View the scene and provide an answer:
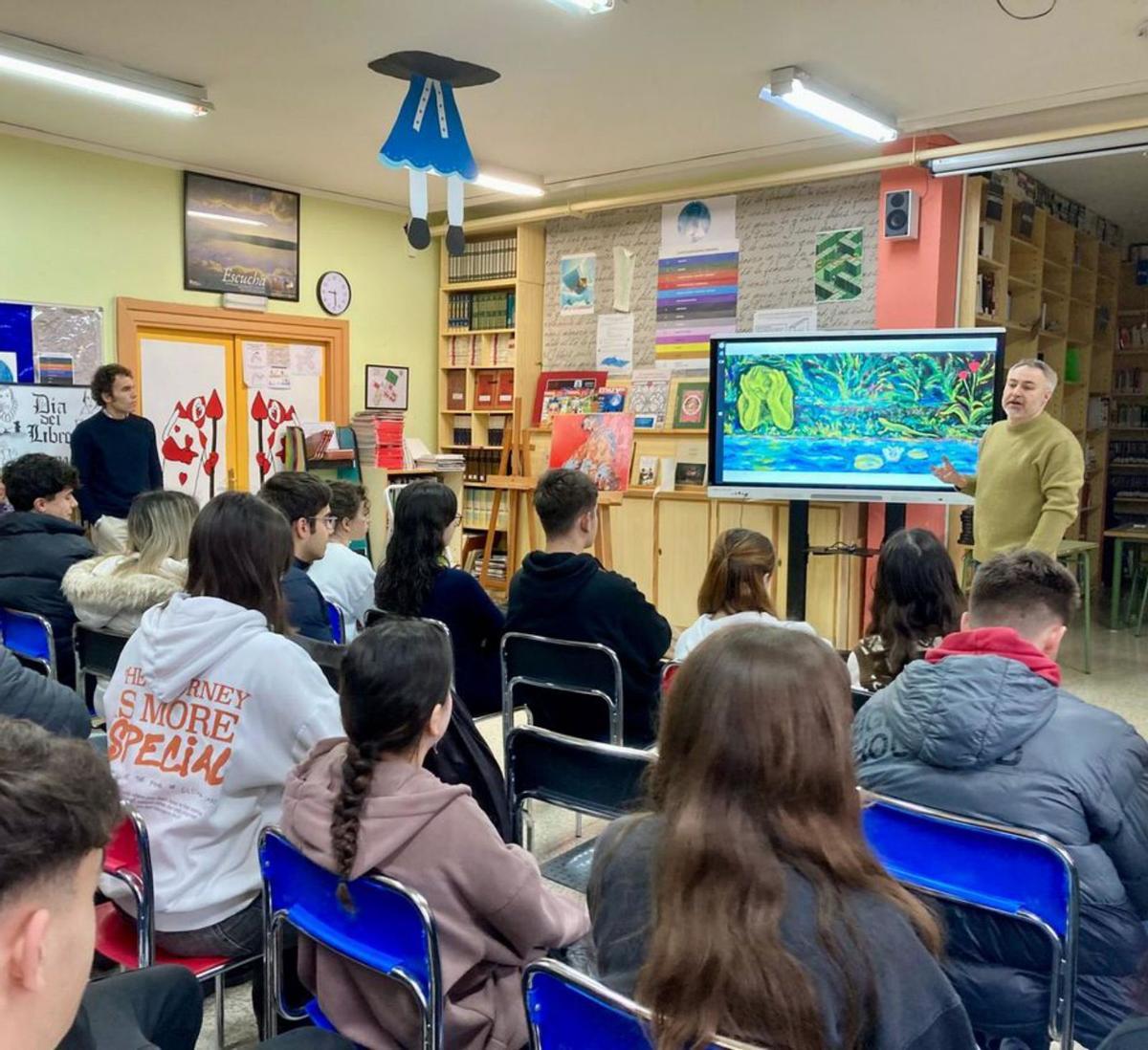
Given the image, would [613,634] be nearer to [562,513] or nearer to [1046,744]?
[562,513]

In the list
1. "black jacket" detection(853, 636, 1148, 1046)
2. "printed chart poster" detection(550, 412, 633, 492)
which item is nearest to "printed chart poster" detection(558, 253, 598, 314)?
"printed chart poster" detection(550, 412, 633, 492)

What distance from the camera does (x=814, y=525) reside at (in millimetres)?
6133

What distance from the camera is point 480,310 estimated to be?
→ 7719 mm

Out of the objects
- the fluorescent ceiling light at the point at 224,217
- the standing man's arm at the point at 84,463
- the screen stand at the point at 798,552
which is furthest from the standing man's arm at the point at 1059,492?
the fluorescent ceiling light at the point at 224,217

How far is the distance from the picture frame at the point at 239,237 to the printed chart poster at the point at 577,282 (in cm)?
192

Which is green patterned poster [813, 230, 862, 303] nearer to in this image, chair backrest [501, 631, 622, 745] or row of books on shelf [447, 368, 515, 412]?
row of books on shelf [447, 368, 515, 412]

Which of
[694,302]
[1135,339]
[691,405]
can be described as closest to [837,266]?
[694,302]

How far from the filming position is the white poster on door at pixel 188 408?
6.46 m

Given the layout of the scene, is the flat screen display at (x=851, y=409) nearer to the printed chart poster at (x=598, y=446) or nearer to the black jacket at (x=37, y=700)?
the printed chart poster at (x=598, y=446)

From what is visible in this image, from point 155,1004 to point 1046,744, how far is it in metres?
1.43

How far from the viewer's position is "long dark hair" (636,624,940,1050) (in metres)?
0.96

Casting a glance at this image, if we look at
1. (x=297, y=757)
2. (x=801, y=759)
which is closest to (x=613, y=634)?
(x=297, y=757)

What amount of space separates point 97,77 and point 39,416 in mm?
2004

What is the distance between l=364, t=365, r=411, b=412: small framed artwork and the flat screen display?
2.86m
